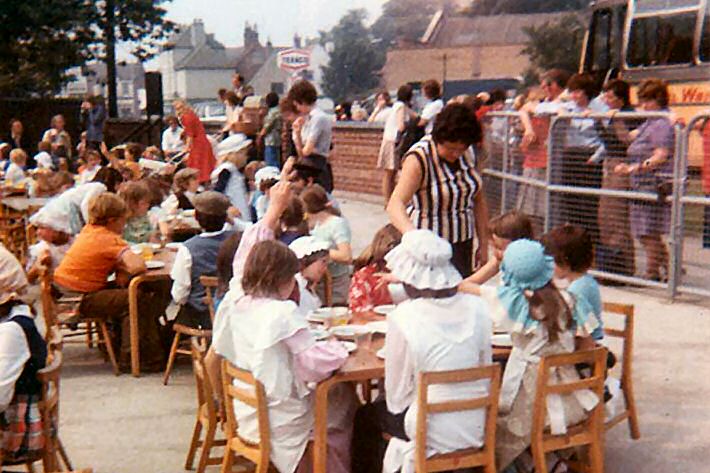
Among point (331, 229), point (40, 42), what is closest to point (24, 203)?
point (331, 229)

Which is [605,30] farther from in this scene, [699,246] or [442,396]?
[442,396]

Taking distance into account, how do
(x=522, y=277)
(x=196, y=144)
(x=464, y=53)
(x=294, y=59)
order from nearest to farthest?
(x=522, y=277), (x=196, y=144), (x=294, y=59), (x=464, y=53)

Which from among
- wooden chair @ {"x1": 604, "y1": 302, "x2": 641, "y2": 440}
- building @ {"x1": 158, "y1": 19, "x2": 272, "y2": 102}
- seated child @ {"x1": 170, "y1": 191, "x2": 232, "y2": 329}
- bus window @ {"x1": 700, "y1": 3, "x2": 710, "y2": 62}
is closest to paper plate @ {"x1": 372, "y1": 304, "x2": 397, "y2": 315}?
wooden chair @ {"x1": 604, "y1": 302, "x2": 641, "y2": 440}

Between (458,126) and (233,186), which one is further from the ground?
(458,126)

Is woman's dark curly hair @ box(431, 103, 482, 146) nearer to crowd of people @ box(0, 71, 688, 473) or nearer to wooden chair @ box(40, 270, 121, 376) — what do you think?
crowd of people @ box(0, 71, 688, 473)

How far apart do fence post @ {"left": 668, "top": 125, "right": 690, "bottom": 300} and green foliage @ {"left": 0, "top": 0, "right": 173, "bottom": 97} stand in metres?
24.6

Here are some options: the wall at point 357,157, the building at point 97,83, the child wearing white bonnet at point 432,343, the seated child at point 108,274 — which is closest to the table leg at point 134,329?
the seated child at point 108,274

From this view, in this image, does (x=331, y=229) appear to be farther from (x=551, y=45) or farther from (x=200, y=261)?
(x=551, y=45)

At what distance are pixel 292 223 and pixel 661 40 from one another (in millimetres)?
12066

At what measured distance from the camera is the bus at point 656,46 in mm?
16234

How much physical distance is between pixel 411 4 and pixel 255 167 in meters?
72.5

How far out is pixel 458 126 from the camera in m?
5.80

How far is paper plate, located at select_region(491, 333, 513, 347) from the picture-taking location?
16.4ft

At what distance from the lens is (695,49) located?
16.5 meters
